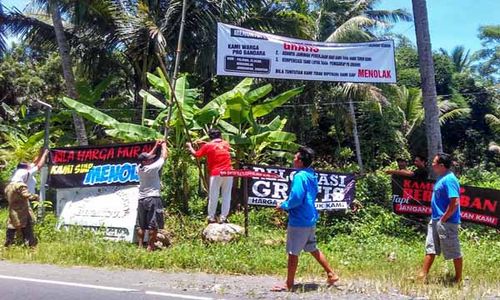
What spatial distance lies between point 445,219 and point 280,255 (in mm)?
2643

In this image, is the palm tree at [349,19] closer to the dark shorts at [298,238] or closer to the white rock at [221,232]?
the white rock at [221,232]

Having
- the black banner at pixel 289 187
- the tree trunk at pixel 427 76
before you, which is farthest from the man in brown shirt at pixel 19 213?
the tree trunk at pixel 427 76

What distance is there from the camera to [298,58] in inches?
465

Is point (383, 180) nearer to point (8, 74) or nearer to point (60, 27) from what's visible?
point (60, 27)

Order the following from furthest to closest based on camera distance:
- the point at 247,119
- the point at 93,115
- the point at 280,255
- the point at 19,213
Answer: the point at 247,119
the point at 93,115
the point at 19,213
the point at 280,255

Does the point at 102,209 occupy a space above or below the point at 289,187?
below

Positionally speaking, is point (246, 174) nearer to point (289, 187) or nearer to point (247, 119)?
point (289, 187)

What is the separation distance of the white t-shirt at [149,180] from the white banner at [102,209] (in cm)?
77

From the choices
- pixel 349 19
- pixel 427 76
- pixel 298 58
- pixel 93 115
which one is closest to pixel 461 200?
pixel 427 76

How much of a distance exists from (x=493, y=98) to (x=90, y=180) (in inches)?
1198

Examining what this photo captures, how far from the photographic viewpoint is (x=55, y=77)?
27359mm

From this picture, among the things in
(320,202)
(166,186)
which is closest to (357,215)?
(320,202)

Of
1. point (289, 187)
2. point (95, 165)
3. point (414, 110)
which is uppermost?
point (414, 110)

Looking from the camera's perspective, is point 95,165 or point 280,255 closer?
point 280,255
